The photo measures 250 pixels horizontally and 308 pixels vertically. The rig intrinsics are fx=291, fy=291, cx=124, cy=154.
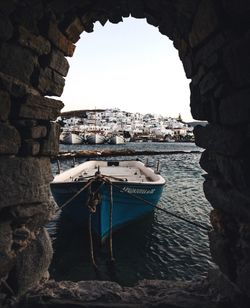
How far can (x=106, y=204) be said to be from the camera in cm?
984

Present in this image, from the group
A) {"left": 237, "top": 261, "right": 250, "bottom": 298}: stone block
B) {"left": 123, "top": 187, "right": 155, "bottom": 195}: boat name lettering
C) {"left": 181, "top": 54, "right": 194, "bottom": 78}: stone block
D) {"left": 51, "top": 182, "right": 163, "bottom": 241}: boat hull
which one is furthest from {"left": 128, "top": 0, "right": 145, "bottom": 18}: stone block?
{"left": 123, "top": 187, "right": 155, "bottom": 195}: boat name lettering

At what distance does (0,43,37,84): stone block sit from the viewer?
3252mm

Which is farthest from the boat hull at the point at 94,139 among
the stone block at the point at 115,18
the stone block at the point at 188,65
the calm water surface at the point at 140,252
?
the stone block at the point at 188,65

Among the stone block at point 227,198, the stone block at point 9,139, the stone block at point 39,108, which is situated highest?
the stone block at point 39,108

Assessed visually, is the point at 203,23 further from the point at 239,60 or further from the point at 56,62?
the point at 56,62

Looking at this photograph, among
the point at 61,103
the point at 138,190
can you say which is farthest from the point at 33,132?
the point at 138,190

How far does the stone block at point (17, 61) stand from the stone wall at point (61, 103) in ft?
0.04

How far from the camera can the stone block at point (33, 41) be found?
3.32 metres

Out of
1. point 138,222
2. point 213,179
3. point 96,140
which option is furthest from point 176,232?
point 96,140

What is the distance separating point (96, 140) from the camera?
95.6 m

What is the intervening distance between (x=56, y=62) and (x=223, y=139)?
7.69 ft

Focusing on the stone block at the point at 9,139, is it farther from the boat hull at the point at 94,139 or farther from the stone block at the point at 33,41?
the boat hull at the point at 94,139

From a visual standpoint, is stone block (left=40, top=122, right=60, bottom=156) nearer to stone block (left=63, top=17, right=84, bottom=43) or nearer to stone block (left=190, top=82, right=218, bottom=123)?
stone block (left=63, top=17, right=84, bottom=43)

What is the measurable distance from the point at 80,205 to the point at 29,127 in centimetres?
761
